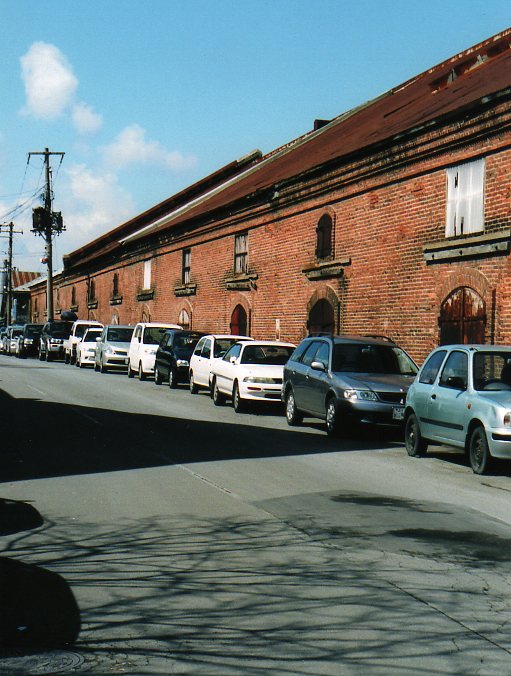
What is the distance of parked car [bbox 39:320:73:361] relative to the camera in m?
47.8

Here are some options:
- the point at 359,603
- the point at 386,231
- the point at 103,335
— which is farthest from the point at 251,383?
the point at 103,335

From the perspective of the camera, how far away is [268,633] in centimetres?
498

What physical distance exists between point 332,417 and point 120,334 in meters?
21.9

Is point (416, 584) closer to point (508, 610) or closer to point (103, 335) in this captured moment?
point (508, 610)

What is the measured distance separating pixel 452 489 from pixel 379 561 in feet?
13.2

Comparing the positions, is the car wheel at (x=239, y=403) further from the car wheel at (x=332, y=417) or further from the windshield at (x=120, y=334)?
the windshield at (x=120, y=334)

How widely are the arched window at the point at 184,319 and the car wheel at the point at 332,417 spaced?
23285 mm

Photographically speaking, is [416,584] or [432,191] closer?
[416,584]

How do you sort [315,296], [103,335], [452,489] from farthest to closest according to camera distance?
[103,335]
[315,296]
[452,489]

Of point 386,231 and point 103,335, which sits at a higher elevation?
point 386,231

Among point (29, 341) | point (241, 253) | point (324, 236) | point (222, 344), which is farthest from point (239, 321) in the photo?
point (29, 341)

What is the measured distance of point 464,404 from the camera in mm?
12383

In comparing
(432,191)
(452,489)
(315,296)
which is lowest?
(452,489)

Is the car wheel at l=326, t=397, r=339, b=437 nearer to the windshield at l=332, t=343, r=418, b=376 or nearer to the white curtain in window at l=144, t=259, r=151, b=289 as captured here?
the windshield at l=332, t=343, r=418, b=376
